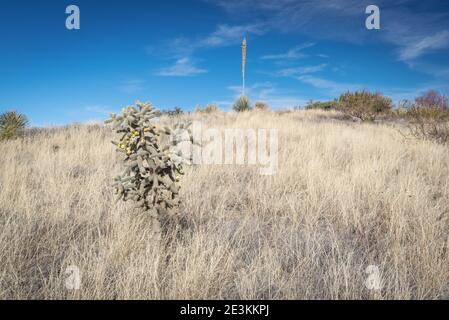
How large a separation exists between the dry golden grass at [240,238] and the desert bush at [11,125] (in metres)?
4.48

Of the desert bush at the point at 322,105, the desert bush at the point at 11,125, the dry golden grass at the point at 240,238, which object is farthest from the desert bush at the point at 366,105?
the desert bush at the point at 11,125

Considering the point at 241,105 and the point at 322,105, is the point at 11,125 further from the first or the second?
the point at 322,105

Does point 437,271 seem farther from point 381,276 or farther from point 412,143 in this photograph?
point 412,143

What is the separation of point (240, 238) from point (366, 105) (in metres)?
17.1

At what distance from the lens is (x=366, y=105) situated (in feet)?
60.1

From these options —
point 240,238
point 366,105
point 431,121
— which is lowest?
point 240,238

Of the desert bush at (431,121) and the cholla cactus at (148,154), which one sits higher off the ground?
the desert bush at (431,121)

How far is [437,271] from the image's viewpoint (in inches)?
112

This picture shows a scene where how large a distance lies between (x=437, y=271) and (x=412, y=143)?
25.0 ft

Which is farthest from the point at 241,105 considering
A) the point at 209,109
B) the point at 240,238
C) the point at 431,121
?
the point at 240,238

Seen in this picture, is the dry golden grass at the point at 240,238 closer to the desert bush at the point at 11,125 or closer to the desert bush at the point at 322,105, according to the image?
the desert bush at the point at 11,125

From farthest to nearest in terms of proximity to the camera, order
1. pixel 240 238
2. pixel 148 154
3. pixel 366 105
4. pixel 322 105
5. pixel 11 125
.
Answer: pixel 322 105, pixel 366 105, pixel 11 125, pixel 240 238, pixel 148 154

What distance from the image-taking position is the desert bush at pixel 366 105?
18.3 metres
